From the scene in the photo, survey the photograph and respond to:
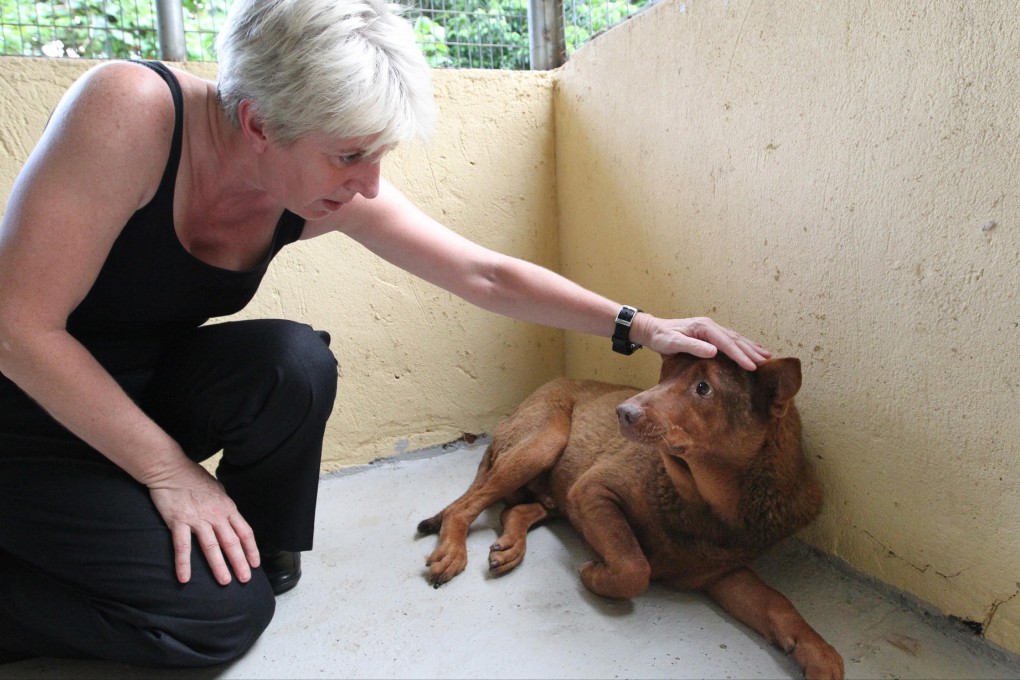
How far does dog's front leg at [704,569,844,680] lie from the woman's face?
1518mm

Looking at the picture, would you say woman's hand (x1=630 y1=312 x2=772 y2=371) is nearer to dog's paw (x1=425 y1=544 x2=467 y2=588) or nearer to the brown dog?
the brown dog

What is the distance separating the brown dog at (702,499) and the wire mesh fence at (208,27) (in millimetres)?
1620

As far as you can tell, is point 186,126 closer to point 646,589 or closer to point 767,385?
point 767,385

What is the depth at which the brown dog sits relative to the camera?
6.86 feet

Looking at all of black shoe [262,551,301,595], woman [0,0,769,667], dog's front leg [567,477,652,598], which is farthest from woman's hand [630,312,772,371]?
black shoe [262,551,301,595]

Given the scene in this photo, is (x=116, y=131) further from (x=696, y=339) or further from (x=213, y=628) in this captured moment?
(x=696, y=339)

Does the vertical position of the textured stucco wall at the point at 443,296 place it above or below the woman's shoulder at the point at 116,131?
below

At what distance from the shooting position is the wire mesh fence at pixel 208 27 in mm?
2898

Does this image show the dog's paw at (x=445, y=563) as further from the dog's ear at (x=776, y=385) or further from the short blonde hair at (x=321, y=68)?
the short blonde hair at (x=321, y=68)

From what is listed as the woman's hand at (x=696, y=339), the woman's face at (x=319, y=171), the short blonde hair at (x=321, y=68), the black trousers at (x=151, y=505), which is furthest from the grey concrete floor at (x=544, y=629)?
the short blonde hair at (x=321, y=68)

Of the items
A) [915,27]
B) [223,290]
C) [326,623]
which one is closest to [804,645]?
[326,623]

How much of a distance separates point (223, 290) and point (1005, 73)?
2.01 m

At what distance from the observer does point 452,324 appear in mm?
3521

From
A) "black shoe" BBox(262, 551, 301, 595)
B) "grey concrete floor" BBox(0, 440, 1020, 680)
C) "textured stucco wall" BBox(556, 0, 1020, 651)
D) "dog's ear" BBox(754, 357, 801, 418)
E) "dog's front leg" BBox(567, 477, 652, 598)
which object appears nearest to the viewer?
"textured stucco wall" BBox(556, 0, 1020, 651)
